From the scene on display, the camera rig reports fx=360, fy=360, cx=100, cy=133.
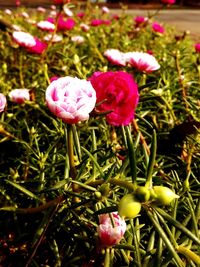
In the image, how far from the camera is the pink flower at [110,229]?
81 cm

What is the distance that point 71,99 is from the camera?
0.78 meters

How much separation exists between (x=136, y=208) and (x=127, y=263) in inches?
15.8

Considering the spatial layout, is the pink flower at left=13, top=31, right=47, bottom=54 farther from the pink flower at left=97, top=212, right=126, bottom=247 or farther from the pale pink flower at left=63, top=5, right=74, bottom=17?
the pink flower at left=97, top=212, right=126, bottom=247

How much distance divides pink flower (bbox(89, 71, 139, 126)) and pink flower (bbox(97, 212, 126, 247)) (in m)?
0.22

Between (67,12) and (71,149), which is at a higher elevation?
(67,12)

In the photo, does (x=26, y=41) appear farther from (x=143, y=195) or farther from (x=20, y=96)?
(x=143, y=195)

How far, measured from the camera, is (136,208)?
23.8 inches

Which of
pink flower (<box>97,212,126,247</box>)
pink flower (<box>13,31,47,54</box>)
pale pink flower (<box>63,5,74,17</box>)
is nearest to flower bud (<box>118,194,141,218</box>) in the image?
pink flower (<box>97,212,126,247</box>)

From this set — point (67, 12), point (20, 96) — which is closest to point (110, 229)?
point (20, 96)

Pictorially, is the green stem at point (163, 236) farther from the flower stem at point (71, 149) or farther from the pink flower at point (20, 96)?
the pink flower at point (20, 96)

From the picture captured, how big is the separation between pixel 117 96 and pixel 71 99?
0.13 metres

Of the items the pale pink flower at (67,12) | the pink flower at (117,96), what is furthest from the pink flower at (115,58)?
the pink flower at (117,96)

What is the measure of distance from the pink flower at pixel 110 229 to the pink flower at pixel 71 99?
24 cm

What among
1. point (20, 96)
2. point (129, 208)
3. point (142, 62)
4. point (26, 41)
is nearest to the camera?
point (129, 208)
